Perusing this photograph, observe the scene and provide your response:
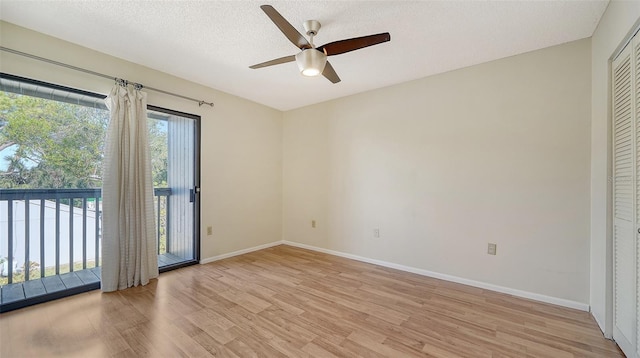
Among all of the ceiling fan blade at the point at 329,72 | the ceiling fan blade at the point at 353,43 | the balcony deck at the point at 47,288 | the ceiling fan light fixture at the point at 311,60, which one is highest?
the ceiling fan blade at the point at 353,43

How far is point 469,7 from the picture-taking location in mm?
1862

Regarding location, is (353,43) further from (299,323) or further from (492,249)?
(492,249)

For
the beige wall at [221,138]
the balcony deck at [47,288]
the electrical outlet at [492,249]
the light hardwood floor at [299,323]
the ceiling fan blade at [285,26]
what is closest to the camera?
the ceiling fan blade at [285,26]

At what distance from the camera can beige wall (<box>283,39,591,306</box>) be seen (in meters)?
2.30

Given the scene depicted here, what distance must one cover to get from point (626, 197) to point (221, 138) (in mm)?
4022

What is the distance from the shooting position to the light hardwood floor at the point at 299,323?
66.7 inches

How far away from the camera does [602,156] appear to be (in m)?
1.95

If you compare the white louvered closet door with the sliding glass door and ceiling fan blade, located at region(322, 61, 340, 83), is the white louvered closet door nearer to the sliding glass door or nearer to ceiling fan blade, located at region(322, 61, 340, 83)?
ceiling fan blade, located at region(322, 61, 340, 83)

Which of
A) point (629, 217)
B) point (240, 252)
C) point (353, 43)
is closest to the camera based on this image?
point (629, 217)

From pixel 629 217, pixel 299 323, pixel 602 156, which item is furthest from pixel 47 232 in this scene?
pixel 602 156

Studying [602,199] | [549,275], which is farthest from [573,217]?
[549,275]

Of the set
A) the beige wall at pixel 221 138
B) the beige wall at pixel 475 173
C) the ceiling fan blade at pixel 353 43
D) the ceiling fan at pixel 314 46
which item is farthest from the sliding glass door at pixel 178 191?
the ceiling fan blade at pixel 353 43

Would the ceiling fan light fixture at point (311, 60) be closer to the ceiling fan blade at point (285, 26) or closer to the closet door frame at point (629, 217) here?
the ceiling fan blade at point (285, 26)

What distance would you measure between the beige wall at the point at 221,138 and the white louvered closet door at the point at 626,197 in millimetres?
3894
